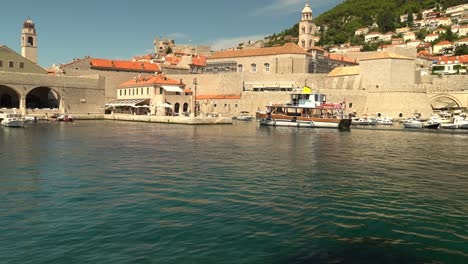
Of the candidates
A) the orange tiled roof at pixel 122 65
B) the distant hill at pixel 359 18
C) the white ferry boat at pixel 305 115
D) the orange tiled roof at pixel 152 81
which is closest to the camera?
the white ferry boat at pixel 305 115

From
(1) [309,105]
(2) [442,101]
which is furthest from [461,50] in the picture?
(1) [309,105]

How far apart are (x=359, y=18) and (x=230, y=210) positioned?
4878 inches

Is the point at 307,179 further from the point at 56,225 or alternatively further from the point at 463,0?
the point at 463,0

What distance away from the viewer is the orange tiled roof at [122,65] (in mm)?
61219

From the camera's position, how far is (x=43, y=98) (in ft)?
172

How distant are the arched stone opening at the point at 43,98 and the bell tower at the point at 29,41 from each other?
397 inches

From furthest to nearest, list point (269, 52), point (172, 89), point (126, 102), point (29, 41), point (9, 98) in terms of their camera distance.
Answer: point (269, 52)
point (29, 41)
point (126, 102)
point (172, 89)
point (9, 98)

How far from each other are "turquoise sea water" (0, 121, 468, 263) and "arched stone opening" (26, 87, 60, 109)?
38.2 m

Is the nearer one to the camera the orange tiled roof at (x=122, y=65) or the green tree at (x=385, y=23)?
the orange tiled roof at (x=122, y=65)

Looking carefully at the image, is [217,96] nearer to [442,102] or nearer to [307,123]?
[307,123]

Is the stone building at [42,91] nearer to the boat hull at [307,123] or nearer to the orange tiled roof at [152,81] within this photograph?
the orange tiled roof at [152,81]

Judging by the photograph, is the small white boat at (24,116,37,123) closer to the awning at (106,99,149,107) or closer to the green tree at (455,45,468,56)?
the awning at (106,99,149,107)

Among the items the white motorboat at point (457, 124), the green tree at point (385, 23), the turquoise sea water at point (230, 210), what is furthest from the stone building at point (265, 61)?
the green tree at point (385, 23)

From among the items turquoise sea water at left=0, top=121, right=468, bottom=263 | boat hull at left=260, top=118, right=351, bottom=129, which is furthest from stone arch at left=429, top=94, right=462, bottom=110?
turquoise sea water at left=0, top=121, right=468, bottom=263
